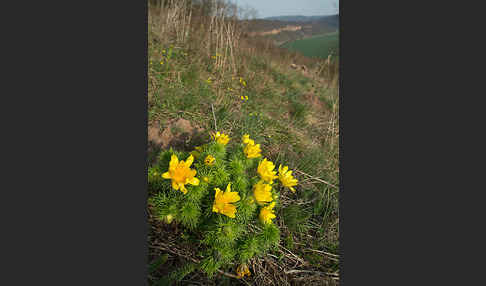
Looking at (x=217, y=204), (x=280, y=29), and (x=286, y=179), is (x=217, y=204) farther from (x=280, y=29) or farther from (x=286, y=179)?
(x=280, y=29)

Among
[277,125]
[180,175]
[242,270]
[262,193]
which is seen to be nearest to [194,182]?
[180,175]

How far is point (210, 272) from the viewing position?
1278 millimetres

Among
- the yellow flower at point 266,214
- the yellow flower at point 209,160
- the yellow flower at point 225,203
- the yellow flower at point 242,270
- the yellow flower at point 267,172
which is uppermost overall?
the yellow flower at point 209,160

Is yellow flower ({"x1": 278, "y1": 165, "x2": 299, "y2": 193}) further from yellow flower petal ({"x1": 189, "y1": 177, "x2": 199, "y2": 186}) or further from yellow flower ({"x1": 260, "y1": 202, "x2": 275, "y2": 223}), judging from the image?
yellow flower petal ({"x1": 189, "y1": 177, "x2": 199, "y2": 186})

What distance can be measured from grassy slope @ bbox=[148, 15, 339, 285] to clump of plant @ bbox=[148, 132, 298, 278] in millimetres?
267

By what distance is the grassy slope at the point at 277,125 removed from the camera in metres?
1.86

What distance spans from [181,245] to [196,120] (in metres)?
1.58

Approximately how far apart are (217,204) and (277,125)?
2.19 m

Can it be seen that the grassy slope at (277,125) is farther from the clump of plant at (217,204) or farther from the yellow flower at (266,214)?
the yellow flower at (266,214)

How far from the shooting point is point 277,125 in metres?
3.24

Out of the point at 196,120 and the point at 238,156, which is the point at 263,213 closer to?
the point at 238,156

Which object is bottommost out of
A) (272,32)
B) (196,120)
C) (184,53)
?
(196,120)

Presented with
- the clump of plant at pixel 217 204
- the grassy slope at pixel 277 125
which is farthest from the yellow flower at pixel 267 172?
the grassy slope at pixel 277 125

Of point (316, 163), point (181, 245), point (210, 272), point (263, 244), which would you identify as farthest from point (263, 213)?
point (316, 163)
